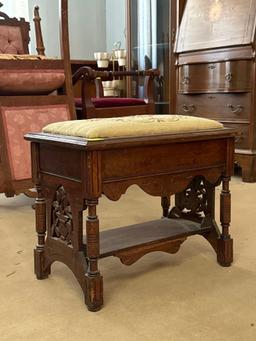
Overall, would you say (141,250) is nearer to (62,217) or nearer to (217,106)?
(62,217)

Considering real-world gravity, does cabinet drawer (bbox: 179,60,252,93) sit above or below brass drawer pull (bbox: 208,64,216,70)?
below

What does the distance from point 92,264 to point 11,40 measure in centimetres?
267

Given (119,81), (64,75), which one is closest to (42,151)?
(64,75)

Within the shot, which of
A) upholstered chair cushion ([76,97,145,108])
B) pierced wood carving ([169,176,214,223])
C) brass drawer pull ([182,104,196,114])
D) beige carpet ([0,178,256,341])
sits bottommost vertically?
beige carpet ([0,178,256,341])

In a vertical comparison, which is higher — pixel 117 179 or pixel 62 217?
pixel 117 179

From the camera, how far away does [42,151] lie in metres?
1.60

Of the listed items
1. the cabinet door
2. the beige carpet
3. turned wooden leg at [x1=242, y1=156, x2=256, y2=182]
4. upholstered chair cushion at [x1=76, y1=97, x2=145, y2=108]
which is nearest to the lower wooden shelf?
the beige carpet

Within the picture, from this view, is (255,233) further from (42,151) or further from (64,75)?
(64,75)

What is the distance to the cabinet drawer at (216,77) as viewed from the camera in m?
3.25

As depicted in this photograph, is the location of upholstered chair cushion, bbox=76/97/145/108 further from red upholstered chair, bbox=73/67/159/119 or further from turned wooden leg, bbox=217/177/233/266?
turned wooden leg, bbox=217/177/233/266

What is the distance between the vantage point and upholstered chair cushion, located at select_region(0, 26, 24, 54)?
3.57 metres

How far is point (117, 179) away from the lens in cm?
142

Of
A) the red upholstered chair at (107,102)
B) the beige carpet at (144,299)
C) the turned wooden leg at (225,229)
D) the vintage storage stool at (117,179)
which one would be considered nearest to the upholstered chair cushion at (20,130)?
the red upholstered chair at (107,102)

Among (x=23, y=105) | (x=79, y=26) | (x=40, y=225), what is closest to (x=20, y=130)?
(x=23, y=105)
